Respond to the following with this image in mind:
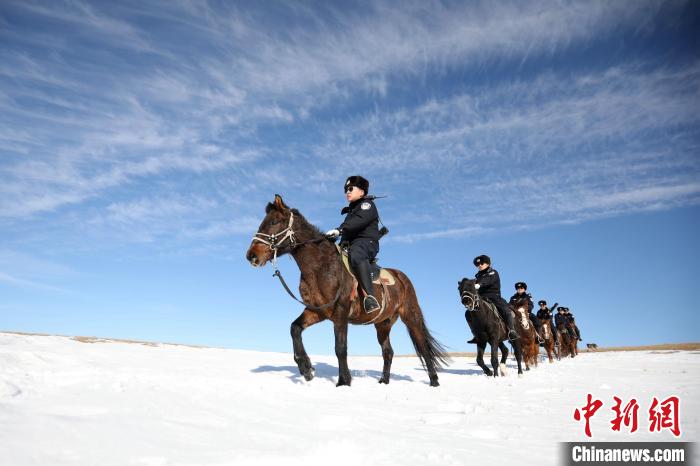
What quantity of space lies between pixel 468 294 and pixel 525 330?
400 cm

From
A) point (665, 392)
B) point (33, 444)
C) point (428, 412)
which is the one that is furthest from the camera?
point (665, 392)

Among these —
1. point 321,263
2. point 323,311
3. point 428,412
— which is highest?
point 321,263

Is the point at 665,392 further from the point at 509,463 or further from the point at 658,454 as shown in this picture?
the point at 509,463

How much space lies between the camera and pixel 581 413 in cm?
504

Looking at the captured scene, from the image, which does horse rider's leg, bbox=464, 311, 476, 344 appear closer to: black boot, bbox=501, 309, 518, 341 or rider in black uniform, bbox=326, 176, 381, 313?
black boot, bbox=501, 309, 518, 341

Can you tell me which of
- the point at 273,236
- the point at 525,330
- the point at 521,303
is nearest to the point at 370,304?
the point at 273,236

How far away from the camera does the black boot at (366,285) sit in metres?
7.31

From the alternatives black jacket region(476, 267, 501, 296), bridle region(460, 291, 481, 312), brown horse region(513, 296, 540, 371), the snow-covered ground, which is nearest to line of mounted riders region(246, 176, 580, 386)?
the snow-covered ground

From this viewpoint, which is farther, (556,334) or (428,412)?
(556,334)

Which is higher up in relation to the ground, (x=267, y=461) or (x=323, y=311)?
(x=323, y=311)

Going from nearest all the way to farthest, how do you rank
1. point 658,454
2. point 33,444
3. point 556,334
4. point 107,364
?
point 33,444 → point 658,454 → point 107,364 → point 556,334

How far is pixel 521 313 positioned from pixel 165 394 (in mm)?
12118

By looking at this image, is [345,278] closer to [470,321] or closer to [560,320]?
[470,321]

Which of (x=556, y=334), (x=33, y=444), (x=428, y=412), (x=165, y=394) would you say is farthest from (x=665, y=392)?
(x=556, y=334)
